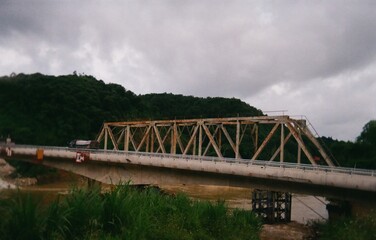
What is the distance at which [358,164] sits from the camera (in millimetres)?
65500

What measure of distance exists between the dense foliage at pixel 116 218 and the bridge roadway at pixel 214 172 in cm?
504

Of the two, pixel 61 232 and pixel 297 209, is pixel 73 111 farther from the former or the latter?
pixel 61 232

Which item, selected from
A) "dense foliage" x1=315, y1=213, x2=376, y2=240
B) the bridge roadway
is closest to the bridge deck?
the bridge roadway

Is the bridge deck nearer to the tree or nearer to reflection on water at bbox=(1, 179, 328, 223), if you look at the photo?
reflection on water at bbox=(1, 179, 328, 223)

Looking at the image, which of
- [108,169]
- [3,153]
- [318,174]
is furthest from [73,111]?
[318,174]

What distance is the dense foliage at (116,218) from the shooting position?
41.9ft

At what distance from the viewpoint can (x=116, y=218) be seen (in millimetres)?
16531

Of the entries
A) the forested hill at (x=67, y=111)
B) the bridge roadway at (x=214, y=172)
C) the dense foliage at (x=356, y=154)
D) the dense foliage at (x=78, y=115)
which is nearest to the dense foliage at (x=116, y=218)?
the bridge roadway at (x=214, y=172)

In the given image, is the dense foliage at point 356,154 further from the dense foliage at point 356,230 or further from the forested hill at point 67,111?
the dense foliage at point 356,230

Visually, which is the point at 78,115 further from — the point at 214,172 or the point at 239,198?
the point at 214,172

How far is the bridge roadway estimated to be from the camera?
27.4m

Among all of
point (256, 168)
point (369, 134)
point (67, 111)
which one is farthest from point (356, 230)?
point (67, 111)

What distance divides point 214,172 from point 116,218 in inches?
803

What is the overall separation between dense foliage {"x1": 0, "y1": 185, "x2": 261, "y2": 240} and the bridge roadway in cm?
504
